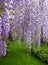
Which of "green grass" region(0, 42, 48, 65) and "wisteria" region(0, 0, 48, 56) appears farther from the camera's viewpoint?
"wisteria" region(0, 0, 48, 56)

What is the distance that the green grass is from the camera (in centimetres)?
736

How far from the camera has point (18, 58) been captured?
25.2 ft

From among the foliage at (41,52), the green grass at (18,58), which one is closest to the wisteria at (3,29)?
the green grass at (18,58)

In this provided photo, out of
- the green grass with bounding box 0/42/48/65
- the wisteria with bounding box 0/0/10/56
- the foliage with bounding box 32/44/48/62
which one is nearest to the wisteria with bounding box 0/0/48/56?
the foliage with bounding box 32/44/48/62

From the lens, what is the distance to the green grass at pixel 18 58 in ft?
24.1

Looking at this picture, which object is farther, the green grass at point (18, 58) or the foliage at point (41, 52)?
the foliage at point (41, 52)

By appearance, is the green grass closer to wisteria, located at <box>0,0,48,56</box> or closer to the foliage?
the foliage

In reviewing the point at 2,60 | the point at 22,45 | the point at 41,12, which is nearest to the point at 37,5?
the point at 41,12

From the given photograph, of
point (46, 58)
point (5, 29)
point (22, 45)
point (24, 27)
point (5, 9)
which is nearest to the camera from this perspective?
point (5, 9)

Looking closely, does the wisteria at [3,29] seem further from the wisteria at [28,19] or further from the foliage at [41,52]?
the foliage at [41,52]

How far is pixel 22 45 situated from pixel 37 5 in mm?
1746

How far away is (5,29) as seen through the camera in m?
6.23

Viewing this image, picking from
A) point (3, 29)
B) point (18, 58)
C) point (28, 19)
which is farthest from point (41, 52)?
point (3, 29)

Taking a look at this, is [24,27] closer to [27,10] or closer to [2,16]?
[27,10]
